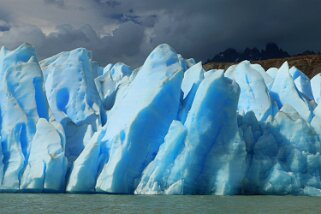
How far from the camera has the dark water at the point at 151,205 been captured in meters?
12.5

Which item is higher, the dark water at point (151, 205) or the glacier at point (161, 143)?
the glacier at point (161, 143)

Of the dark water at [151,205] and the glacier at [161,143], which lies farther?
the glacier at [161,143]

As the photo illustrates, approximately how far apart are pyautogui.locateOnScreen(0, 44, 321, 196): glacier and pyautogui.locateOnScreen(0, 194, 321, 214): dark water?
1388 mm

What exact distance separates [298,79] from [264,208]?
1591cm

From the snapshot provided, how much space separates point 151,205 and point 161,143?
4.81m

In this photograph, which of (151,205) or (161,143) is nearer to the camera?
(151,205)

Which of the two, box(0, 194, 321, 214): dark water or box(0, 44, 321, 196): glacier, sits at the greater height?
box(0, 44, 321, 196): glacier

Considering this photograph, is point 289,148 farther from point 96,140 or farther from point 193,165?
point 96,140

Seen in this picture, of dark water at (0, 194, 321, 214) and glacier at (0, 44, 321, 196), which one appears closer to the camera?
dark water at (0, 194, 321, 214)

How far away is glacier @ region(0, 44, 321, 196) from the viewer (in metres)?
17.3

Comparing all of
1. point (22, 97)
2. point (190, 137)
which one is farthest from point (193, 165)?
point (22, 97)

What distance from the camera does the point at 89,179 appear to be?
17.8 m

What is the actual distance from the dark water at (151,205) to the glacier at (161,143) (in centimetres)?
139

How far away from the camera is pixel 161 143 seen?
18.2 meters
